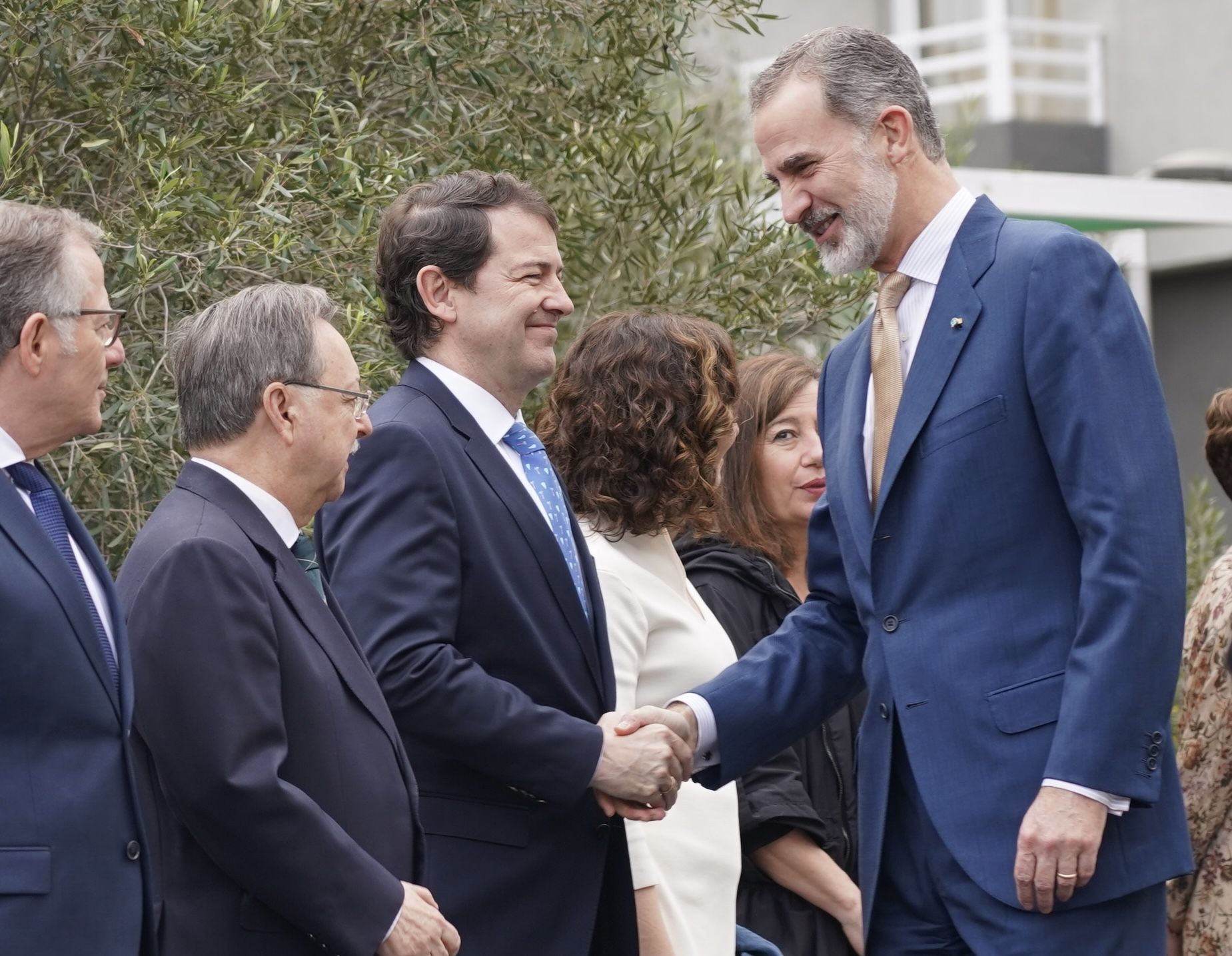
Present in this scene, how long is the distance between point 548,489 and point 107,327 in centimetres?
118

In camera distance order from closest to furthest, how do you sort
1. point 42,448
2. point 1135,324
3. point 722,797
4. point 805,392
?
1. point 42,448
2. point 1135,324
3. point 722,797
4. point 805,392

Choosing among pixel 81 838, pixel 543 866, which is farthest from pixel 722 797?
pixel 81 838

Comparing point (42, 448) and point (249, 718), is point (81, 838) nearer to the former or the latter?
point (249, 718)

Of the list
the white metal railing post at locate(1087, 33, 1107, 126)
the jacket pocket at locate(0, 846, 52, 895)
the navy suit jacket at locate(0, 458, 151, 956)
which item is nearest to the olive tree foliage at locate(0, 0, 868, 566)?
the navy suit jacket at locate(0, 458, 151, 956)

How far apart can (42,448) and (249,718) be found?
584 millimetres

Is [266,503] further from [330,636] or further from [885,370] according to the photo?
[885,370]

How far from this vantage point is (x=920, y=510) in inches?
136

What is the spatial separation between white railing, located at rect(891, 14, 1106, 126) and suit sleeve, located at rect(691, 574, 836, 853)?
11230 millimetres

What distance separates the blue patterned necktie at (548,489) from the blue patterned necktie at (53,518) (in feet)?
3.74

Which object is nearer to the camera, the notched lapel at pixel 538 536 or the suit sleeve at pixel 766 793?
the notched lapel at pixel 538 536

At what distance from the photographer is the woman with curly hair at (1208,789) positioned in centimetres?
460

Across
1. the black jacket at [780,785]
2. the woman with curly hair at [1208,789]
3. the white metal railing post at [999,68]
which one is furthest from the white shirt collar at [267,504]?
the white metal railing post at [999,68]

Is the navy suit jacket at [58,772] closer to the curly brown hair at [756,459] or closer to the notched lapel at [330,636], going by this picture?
the notched lapel at [330,636]

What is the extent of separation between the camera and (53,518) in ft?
10.2
